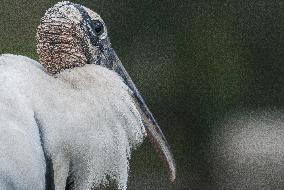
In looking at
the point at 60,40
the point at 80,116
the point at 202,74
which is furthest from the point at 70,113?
the point at 202,74

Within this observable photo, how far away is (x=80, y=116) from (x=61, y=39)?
0.30 metres

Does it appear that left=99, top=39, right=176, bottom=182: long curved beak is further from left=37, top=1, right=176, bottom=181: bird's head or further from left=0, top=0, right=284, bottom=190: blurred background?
left=0, top=0, right=284, bottom=190: blurred background

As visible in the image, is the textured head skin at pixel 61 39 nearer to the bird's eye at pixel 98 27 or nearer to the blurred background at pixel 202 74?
the bird's eye at pixel 98 27

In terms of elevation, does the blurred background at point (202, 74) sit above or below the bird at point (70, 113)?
below

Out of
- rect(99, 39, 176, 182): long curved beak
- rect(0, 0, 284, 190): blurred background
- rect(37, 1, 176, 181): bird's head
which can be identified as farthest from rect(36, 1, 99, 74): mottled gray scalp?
rect(0, 0, 284, 190): blurred background

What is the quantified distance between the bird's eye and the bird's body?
14 cm

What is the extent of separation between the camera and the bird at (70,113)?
7.97ft

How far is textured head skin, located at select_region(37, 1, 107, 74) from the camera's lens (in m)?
2.79

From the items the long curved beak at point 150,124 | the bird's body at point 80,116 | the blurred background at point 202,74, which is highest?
the bird's body at point 80,116

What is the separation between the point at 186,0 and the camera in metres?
6.03

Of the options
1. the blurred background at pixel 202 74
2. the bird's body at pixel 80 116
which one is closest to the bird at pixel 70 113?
the bird's body at pixel 80 116

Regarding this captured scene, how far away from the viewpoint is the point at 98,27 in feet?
9.51

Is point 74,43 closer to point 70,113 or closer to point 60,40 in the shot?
point 60,40

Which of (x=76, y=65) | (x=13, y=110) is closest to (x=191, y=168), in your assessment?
(x=76, y=65)
